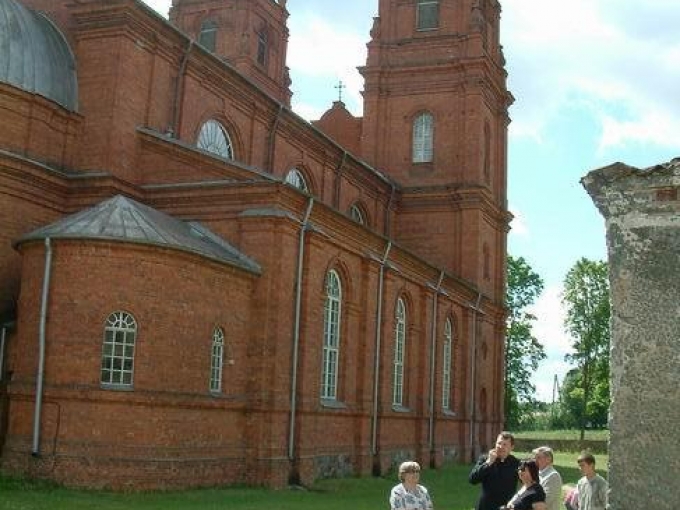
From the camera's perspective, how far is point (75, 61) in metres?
22.2

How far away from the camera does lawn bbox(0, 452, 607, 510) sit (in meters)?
15.2

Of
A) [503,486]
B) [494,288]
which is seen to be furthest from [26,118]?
[494,288]

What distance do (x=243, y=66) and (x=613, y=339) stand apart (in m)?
33.9

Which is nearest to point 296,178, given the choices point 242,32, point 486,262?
point 242,32

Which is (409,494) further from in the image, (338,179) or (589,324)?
(589,324)

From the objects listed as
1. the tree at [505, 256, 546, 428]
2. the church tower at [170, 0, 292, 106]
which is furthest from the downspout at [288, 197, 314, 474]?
the tree at [505, 256, 546, 428]

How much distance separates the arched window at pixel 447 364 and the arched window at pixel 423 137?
7968mm

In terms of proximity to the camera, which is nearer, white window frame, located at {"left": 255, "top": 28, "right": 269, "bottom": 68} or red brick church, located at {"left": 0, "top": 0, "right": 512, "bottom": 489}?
red brick church, located at {"left": 0, "top": 0, "right": 512, "bottom": 489}

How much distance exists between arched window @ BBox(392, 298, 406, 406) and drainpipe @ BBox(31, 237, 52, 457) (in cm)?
1274

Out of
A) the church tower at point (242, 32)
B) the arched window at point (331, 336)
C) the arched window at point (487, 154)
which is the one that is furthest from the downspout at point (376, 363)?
the church tower at point (242, 32)

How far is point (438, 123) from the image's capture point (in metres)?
37.9

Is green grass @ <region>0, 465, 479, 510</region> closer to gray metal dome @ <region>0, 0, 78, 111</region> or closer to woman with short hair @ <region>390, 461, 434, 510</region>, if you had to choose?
woman with short hair @ <region>390, 461, 434, 510</region>

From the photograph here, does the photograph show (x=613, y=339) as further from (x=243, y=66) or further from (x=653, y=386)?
(x=243, y=66)

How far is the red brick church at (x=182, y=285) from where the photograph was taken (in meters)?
17.5
